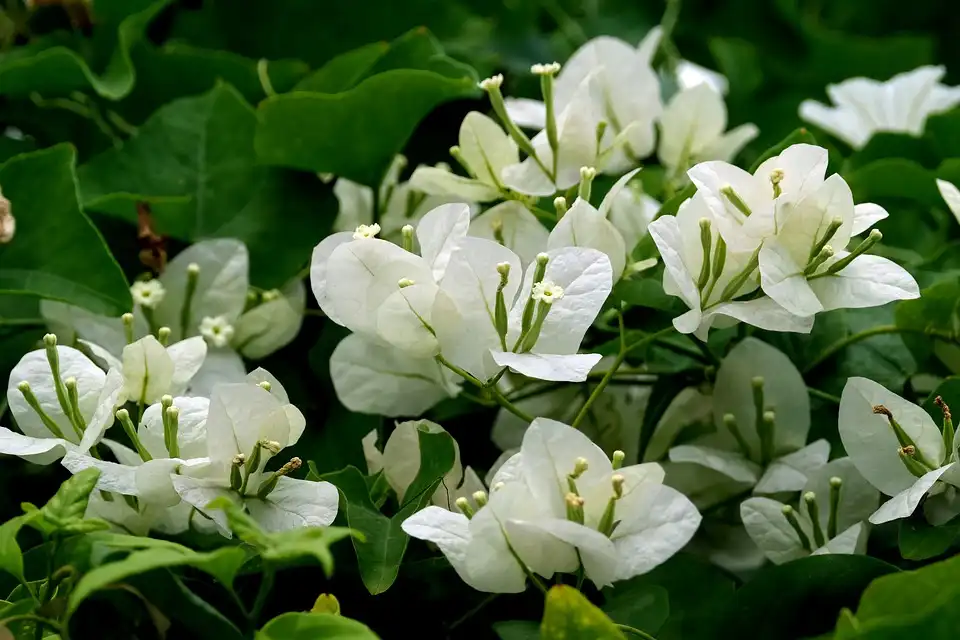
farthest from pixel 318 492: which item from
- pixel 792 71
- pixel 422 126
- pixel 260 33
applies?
pixel 792 71

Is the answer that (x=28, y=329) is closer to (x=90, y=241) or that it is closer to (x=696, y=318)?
(x=90, y=241)

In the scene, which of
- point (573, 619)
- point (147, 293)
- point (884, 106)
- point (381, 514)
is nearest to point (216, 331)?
point (147, 293)

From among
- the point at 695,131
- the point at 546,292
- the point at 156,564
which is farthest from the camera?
the point at 695,131

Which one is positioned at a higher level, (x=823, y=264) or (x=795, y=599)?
(x=823, y=264)

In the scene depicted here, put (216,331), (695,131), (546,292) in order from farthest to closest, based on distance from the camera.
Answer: (695,131), (216,331), (546,292)

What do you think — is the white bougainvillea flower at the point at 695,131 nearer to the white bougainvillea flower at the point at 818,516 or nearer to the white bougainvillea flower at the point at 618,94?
the white bougainvillea flower at the point at 618,94

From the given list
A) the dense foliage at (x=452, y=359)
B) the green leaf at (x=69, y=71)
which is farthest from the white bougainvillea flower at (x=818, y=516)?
the green leaf at (x=69, y=71)

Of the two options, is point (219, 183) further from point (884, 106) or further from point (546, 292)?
point (884, 106)
